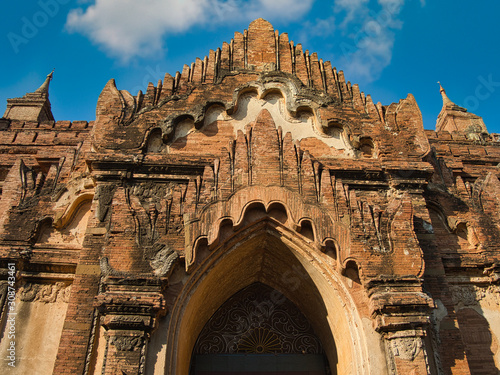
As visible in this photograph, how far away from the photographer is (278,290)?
11398mm

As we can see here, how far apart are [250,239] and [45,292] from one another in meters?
4.43

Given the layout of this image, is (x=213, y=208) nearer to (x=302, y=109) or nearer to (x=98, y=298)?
(x=98, y=298)

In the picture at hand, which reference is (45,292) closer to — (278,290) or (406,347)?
(278,290)

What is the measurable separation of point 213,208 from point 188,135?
285 cm

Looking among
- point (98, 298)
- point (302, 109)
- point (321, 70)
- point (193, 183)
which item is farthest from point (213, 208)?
point (321, 70)

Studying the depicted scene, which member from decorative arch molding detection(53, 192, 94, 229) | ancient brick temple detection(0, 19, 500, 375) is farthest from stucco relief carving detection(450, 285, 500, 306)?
decorative arch molding detection(53, 192, 94, 229)

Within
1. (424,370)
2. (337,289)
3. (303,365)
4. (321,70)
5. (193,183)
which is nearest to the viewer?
(424,370)

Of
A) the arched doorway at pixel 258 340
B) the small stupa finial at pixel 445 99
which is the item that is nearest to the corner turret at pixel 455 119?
the small stupa finial at pixel 445 99

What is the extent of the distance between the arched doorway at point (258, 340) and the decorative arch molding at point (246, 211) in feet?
8.72

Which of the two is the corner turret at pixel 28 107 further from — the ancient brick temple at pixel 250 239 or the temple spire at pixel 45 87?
the ancient brick temple at pixel 250 239

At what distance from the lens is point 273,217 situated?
9742mm

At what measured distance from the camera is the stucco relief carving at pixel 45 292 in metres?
9.77

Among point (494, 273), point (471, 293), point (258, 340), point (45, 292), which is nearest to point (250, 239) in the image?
point (258, 340)

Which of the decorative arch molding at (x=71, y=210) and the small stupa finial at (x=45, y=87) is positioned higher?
the small stupa finial at (x=45, y=87)
